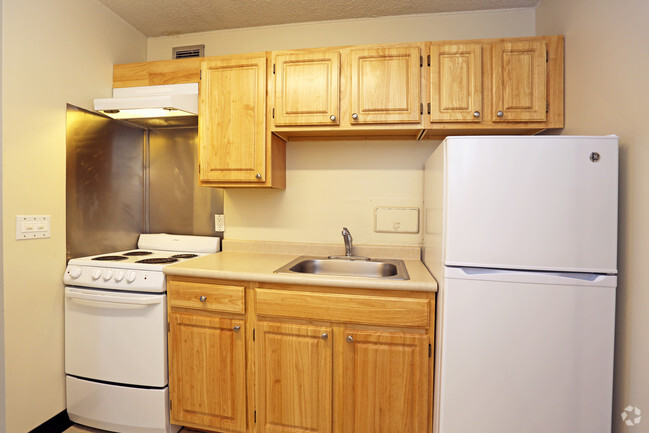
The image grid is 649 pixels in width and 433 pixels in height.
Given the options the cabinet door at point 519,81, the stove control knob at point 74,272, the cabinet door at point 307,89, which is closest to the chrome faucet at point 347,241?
the cabinet door at point 307,89

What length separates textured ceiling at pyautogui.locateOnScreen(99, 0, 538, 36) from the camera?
193cm

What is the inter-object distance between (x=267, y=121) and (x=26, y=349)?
1698 mm

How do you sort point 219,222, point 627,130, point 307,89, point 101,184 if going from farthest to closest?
point 219,222
point 101,184
point 307,89
point 627,130

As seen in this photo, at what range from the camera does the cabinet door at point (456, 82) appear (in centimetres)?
163

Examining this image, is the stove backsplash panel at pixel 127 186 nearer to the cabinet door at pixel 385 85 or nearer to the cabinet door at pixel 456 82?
the cabinet door at pixel 385 85

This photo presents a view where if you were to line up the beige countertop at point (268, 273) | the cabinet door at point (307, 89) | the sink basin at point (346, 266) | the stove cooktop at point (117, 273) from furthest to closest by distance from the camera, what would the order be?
the sink basin at point (346, 266) → the cabinet door at point (307, 89) → the stove cooktop at point (117, 273) → the beige countertop at point (268, 273)

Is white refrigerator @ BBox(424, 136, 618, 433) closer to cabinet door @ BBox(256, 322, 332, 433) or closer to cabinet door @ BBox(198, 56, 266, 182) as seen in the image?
cabinet door @ BBox(256, 322, 332, 433)

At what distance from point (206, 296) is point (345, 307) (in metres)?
0.71

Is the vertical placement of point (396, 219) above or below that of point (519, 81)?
below

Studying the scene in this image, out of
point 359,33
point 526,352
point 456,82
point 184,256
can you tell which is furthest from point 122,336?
point 359,33

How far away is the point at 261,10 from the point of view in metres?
2.02

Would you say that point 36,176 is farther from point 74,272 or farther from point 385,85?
point 385,85

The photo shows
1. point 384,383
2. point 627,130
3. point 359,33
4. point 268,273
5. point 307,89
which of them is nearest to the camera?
point 627,130

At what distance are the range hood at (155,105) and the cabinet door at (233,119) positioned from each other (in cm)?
11
